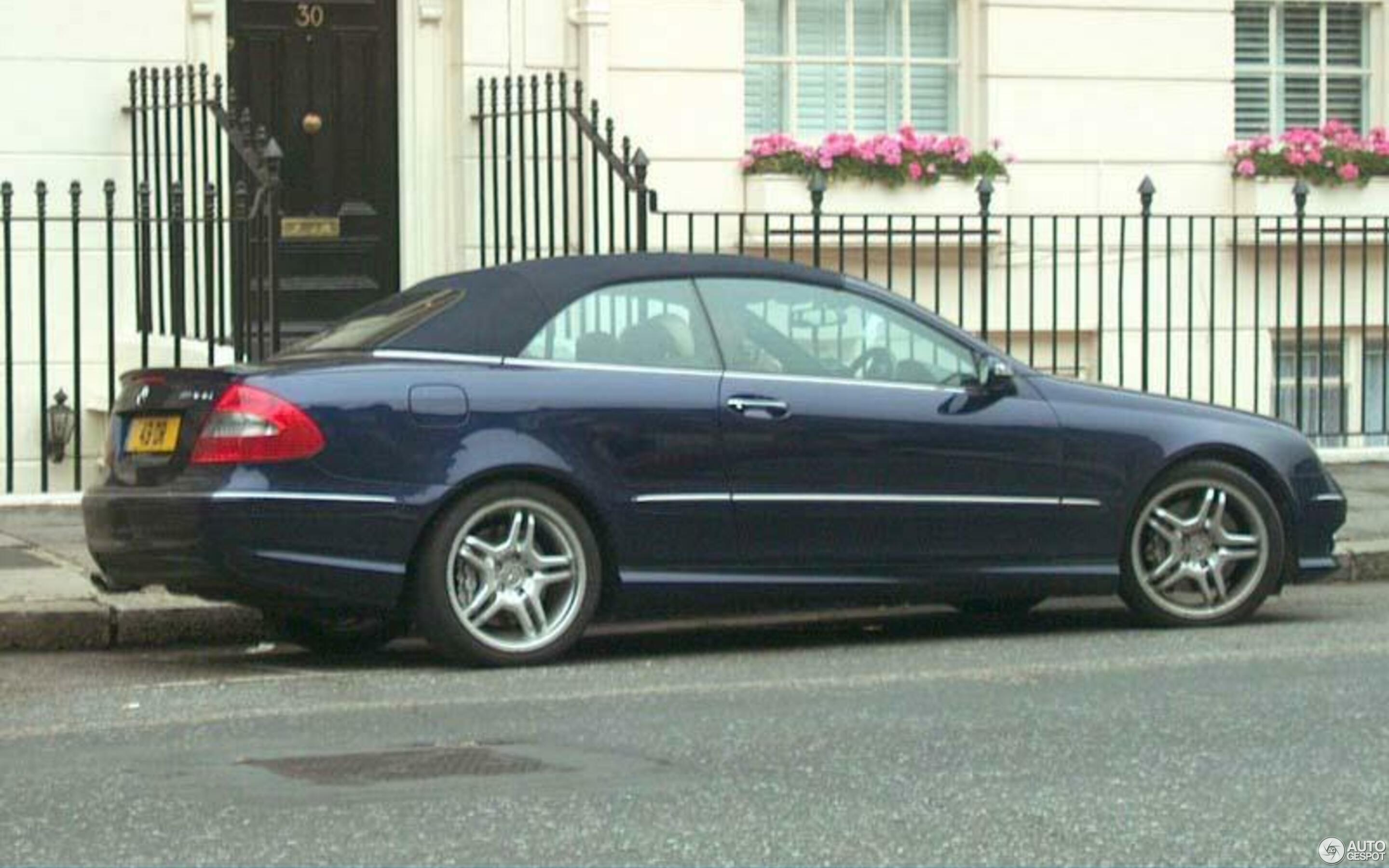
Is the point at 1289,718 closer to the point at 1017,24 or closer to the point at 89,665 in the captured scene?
the point at 89,665

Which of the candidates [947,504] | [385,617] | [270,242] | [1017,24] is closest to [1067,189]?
[1017,24]

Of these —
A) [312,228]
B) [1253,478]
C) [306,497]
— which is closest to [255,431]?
[306,497]

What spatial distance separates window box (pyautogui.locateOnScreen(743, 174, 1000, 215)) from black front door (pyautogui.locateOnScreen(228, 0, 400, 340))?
2.10 m

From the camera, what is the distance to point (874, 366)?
9898mm

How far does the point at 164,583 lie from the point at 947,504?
2707mm

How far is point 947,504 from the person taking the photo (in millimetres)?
9859

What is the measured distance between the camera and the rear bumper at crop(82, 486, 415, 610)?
29.6 feet

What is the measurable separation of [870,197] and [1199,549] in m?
6.35

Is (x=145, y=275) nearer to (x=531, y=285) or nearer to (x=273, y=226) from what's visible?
(x=273, y=226)

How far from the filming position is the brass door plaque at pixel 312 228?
15.7m

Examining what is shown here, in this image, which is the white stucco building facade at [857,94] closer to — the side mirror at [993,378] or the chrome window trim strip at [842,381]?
the side mirror at [993,378]

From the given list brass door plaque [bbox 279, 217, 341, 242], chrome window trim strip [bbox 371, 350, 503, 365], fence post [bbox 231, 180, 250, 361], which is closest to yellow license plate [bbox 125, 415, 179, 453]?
chrome window trim strip [bbox 371, 350, 503, 365]

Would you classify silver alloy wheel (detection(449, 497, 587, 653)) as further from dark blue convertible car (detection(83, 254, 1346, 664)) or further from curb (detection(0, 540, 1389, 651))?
curb (detection(0, 540, 1389, 651))

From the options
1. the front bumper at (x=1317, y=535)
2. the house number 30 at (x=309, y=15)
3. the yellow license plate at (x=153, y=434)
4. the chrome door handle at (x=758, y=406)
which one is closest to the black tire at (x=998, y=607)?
the front bumper at (x=1317, y=535)
